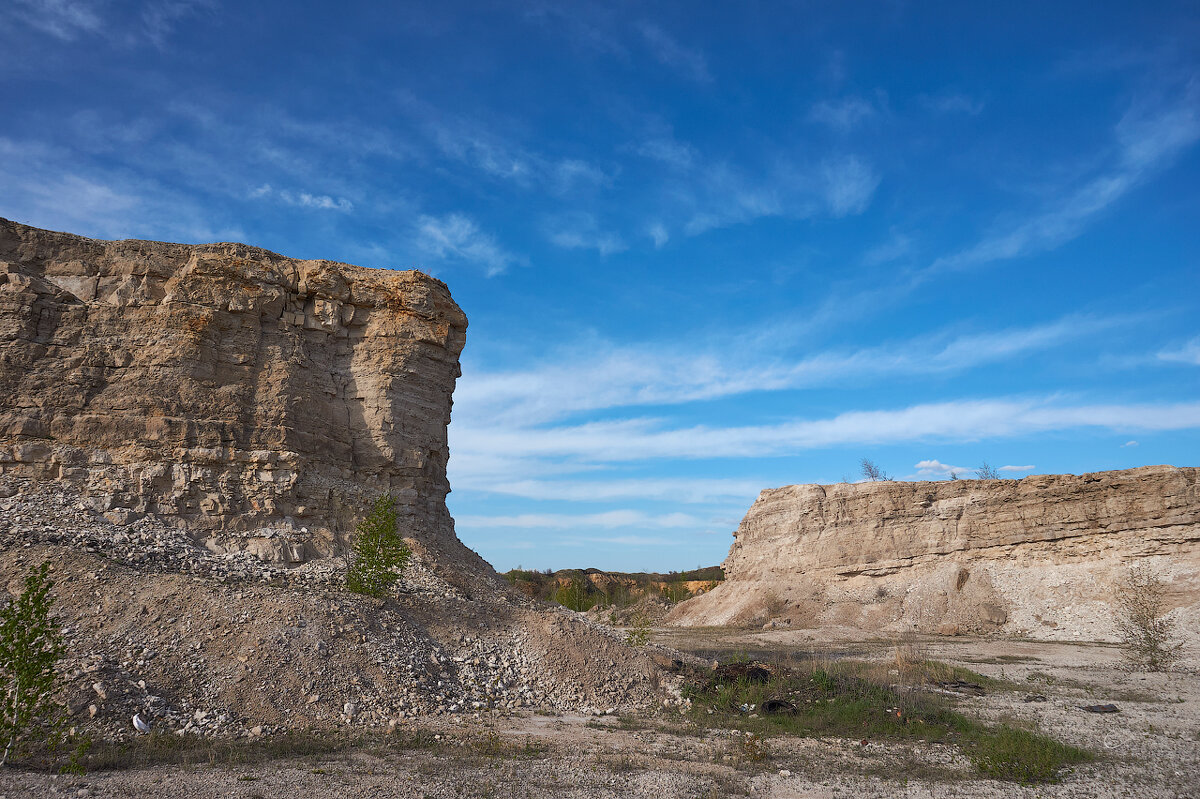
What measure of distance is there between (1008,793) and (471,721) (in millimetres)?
8093

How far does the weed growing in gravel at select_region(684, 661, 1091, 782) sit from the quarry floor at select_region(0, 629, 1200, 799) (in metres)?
0.42

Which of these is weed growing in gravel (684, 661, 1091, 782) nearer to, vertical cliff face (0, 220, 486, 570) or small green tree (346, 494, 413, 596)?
small green tree (346, 494, 413, 596)

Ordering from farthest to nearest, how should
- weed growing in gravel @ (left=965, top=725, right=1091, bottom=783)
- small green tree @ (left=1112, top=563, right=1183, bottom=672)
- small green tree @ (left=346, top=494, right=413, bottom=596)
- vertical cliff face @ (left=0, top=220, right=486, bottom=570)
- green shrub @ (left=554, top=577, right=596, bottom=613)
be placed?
green shrub @ (left=554, top=577, right=596, bottom=613)
small green tree @ (left=1112, top=563, right=1183, bottom=672)
vertical cliff face @ (left=0, top=220, right=486, bottom=570)
small green tree @ (left=346, top=494, right=413, bottom=596)
weed growing in gravel @ (left=965, top=725, right=1091, bottom=783)

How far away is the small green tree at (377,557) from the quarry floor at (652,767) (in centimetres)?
492

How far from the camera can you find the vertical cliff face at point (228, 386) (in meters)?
16.2

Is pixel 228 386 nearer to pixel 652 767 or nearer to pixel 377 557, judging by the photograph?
pixel 377 557

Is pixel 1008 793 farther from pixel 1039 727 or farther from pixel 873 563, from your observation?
pixel 873 563

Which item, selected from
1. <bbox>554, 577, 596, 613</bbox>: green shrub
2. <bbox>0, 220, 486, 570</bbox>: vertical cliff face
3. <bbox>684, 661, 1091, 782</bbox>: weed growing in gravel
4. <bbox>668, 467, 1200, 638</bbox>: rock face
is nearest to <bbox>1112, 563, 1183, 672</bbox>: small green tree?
<bbox>668, 467, 1200, 638</bbox>: rock face

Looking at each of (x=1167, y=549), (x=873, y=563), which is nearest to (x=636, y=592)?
(x=873, y=563)

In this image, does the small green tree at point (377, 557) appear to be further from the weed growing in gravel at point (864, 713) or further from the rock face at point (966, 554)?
the rock face at point (966, 554)

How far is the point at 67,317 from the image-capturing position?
17.4 meters

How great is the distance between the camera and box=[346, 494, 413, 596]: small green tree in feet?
50.6

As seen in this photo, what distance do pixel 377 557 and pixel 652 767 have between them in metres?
9.03

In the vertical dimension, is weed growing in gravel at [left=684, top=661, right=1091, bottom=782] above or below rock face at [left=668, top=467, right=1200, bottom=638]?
below
